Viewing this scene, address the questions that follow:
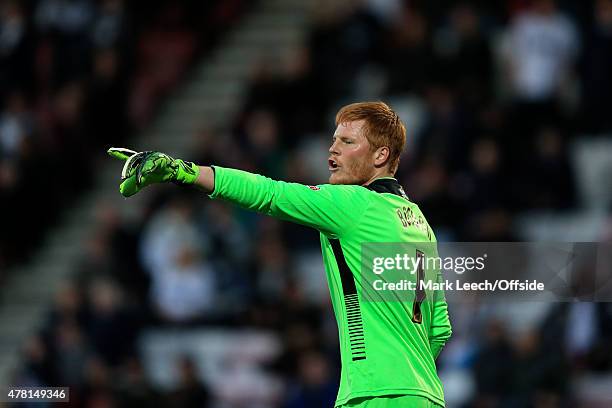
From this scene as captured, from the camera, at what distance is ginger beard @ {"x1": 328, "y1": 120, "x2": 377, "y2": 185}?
218 inches

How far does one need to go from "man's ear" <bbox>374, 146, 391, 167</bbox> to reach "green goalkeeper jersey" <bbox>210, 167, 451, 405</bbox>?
0.08 metres

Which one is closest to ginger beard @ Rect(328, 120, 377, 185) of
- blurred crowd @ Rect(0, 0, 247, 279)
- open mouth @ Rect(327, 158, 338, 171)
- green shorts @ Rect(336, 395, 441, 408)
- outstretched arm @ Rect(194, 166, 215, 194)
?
open mouth @ Rect(327, 158, 338, 171)

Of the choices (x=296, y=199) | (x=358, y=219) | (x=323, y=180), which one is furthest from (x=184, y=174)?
(x=323, y=180)

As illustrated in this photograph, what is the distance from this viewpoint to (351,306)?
543cm

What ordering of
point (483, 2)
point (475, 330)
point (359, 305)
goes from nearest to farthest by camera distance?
point (359, 305), point (475, 330), point (483, 2)

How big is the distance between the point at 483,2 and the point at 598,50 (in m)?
1.81

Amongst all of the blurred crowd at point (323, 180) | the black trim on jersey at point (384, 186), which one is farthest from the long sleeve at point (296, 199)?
the blurred crowd at point (323, 180)

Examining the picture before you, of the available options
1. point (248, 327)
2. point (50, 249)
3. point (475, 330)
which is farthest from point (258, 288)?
point (50, 249)

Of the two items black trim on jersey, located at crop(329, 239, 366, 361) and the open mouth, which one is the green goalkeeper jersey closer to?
black trim on jersey, located at crop(329, 239, 366, 361)

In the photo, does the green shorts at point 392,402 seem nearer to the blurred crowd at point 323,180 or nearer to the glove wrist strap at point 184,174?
the glove wrist strap at point 184,174

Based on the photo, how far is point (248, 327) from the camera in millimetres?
12039

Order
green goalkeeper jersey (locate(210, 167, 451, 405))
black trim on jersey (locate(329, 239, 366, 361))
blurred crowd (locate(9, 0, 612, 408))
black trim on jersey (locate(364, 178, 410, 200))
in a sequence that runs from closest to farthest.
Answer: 1. green goalkeeper jersey (locate(210, 167, 451, 405))
2. black trim on jersey (locate(329, 239, 366, 361))
3. black trim on jersey (locate(364, 178, 410, 200))
4. blurred crowd (locate(9, 0, 612, 408))

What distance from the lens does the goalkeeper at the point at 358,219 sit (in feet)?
17.0

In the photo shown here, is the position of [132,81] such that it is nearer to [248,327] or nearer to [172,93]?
[172,93]
